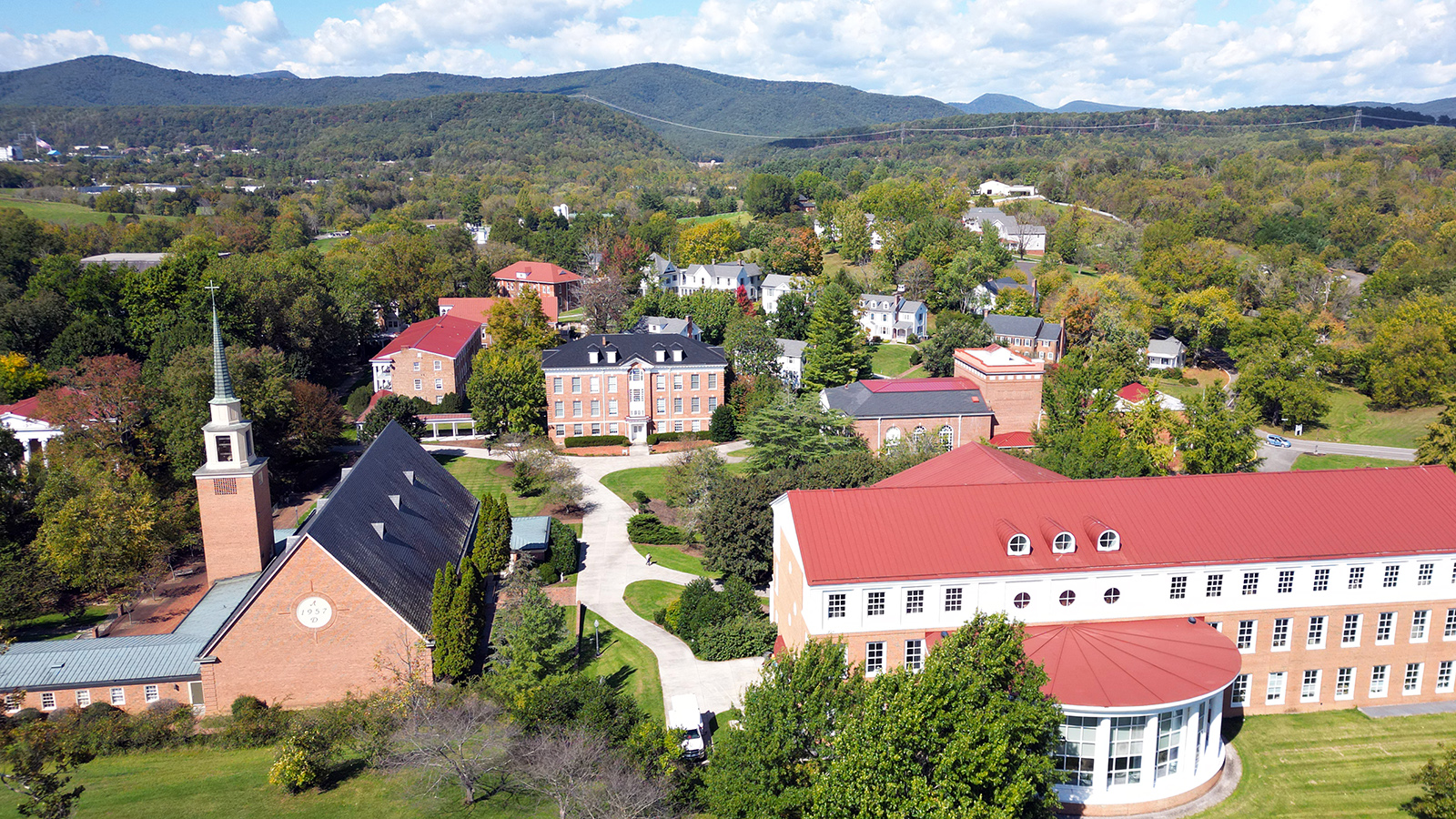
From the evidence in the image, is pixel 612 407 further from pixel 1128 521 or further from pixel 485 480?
pixel 1128 521

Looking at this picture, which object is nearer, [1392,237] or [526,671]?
[526,671]

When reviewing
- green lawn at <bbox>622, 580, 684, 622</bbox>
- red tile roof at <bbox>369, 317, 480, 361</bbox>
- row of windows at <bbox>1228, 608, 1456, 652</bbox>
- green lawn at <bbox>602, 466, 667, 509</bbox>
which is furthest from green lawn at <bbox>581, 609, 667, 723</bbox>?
red tile roof at <bbox>369, 317, 480, 361</bbox>

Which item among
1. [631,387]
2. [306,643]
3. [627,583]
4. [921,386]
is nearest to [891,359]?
[921,386]

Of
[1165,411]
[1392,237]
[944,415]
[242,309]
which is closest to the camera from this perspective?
[1165,411]

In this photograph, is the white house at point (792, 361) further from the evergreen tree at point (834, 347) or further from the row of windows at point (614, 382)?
the row of windows at point (614, 382)

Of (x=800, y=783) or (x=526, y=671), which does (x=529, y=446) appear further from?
(x=800, y=783)

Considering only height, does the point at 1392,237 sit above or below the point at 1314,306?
above

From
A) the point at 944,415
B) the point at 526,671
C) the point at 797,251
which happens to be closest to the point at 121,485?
the point at 526,671
